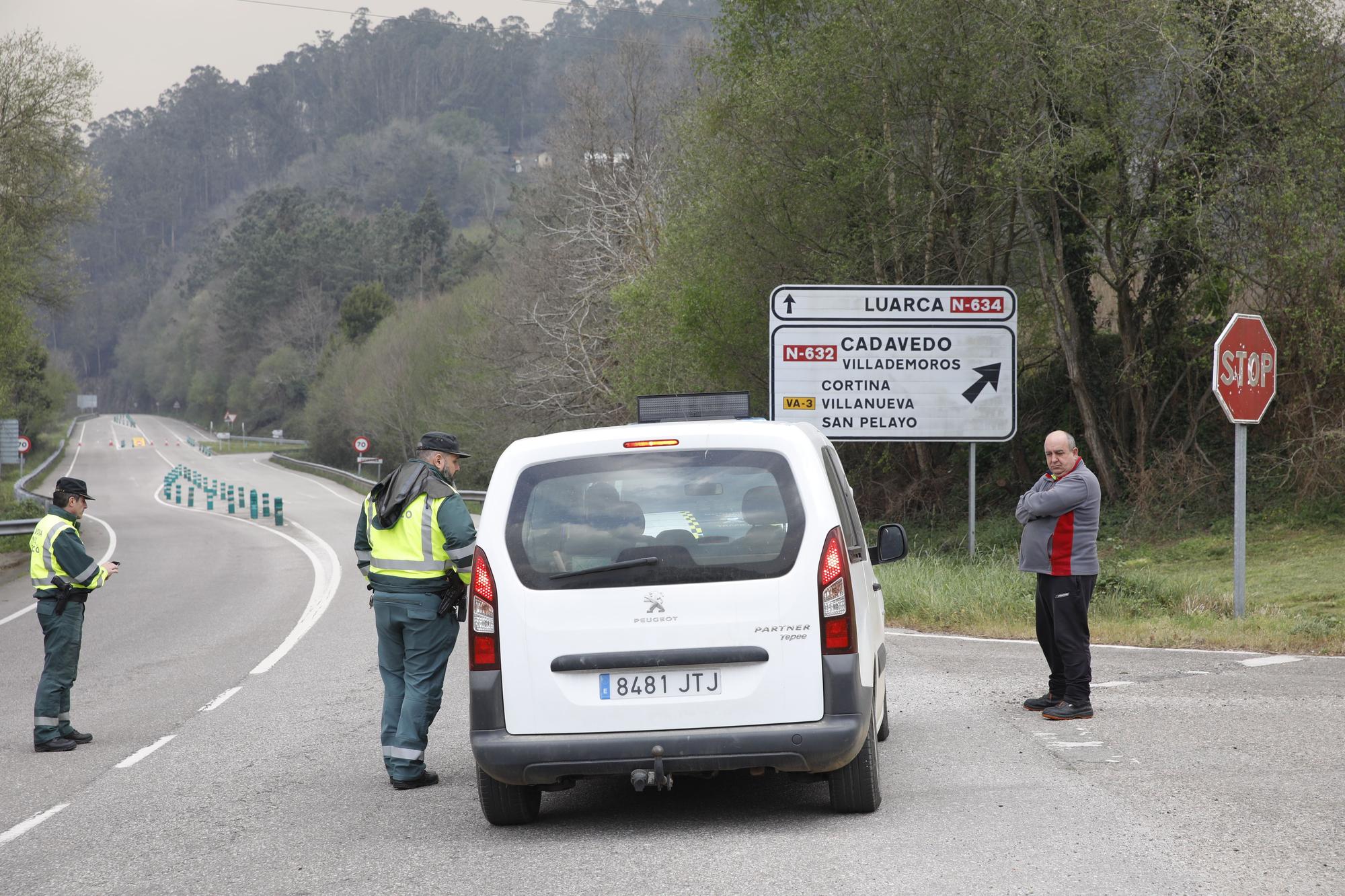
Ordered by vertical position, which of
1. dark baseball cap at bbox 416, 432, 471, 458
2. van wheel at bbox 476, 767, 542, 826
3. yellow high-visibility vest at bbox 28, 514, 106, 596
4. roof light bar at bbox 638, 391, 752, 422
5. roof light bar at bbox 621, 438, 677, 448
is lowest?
van wheel at bbox 476, 767, 542, 826

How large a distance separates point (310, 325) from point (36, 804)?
10995 cm

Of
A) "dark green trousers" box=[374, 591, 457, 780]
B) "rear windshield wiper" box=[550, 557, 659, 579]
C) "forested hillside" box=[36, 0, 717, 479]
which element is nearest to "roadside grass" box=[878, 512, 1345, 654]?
"dark green trousers" box=[374, 591, 457, 780]

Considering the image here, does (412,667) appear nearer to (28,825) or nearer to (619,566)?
(619,566)

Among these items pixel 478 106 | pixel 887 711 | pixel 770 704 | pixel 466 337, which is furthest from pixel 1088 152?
pixel 478 106

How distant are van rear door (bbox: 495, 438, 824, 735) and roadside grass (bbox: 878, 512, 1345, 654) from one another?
22.2ft

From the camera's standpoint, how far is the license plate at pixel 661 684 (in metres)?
5.81

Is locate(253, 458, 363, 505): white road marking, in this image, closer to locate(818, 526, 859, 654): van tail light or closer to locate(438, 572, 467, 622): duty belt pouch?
locate(438, 572, 467, 622): duty belt pouch

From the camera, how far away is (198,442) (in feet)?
362

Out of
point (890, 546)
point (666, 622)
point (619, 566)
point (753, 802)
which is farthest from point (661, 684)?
point (890, 546)

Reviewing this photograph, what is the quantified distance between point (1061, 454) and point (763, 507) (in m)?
3.00

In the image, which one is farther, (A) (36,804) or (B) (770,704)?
(A) (36,804)

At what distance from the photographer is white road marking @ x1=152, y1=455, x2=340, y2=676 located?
42.9 ft

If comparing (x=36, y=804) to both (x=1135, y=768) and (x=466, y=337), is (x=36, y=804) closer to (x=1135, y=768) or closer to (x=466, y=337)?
(x=1135, y=768)

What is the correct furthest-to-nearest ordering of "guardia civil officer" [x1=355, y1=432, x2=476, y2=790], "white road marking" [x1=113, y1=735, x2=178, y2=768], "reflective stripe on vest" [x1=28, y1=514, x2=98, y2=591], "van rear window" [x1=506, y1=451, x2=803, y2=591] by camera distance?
1. "reflective stripe on vest" [x1=28, y1=514, x2=98, y2=591]
2. "white road marking" [x1=113, y1=735, x2=178, y2=768]
3. "guardia civil officer" [x1=355, y1=432, x2=476, y2=790]
4. "van rear window" [x1=506, y1=451, x2=803, y2=591]
